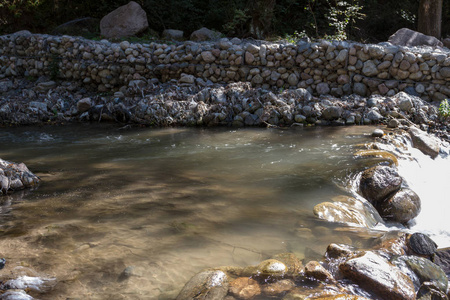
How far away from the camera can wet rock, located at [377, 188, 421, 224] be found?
4.22m

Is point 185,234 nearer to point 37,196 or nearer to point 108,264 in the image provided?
point 108,264

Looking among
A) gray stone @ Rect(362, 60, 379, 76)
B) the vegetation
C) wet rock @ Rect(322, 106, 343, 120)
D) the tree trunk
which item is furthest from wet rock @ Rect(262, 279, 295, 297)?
the vegetation

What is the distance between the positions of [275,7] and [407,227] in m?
10.7

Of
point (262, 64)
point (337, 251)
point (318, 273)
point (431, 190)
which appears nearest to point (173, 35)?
point (262, 64)

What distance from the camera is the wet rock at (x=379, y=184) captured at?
440cm

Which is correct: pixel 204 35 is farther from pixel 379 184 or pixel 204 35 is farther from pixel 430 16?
pixel 379 184

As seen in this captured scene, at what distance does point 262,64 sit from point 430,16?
556cm

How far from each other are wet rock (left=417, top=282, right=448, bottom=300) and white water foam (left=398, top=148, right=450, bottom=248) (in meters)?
1.26

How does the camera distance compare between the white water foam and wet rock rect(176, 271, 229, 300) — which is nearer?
wet rock rect(176, 271, 229, 300)

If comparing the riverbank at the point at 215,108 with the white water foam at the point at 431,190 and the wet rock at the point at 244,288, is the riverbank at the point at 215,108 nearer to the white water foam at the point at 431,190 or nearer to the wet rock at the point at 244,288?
the white water foam at the point at 431,190

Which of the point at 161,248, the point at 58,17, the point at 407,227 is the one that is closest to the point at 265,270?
the point at 161,248

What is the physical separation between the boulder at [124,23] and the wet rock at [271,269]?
10.7 metres

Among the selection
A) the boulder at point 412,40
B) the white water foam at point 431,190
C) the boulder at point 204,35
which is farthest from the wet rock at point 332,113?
the boulder at point 204,35

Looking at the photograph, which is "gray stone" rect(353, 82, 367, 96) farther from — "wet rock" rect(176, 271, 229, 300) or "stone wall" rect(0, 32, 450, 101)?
"wet rock" rect(176, 271, 229, 300)
